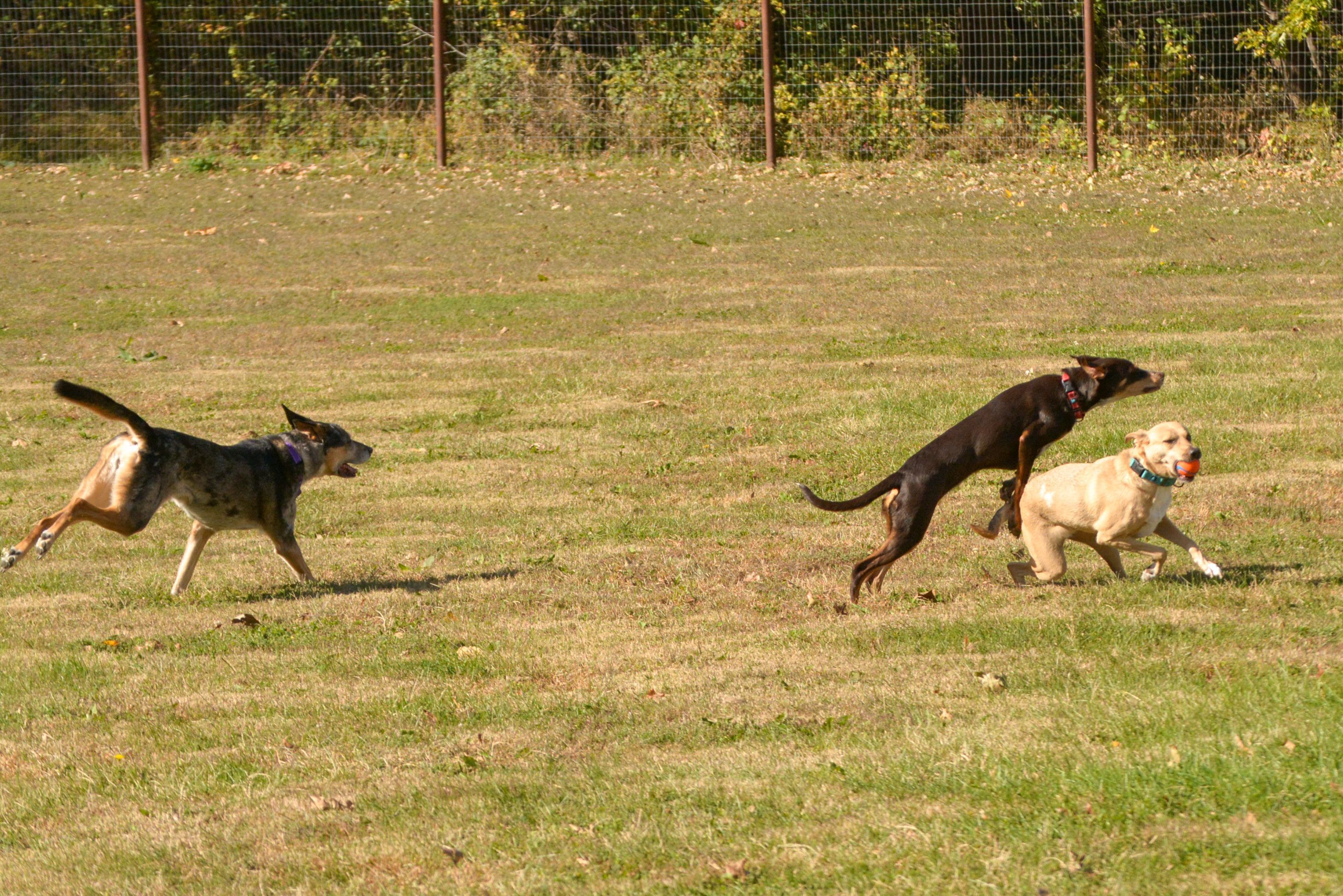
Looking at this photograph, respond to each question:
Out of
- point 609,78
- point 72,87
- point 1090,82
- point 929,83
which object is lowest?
point 1090,82

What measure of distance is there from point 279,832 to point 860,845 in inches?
73.6

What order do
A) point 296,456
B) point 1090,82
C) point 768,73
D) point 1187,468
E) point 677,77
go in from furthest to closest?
point 677,77 → point 768,73 → point 1090,82 → point 296,456 → point 1187,468

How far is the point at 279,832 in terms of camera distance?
5277 mm

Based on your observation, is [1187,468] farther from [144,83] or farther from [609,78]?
[144,83]

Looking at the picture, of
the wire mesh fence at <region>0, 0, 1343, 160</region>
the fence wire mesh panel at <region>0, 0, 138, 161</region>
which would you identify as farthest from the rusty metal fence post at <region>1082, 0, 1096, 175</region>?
the fence wire mesh panel at <region>0, 0, 138, 161</region>

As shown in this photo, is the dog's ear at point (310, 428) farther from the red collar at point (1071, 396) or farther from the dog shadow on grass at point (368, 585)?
the red collar at point (1071, 396)

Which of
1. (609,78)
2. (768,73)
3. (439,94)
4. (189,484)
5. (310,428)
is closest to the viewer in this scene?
(189,484)

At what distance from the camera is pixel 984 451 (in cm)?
805

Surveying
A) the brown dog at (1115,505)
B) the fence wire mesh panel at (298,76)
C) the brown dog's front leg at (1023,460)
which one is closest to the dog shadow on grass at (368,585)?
the brown dog's front leg at (1023,460)

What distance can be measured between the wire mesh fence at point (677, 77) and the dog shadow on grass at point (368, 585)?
51.8 feet

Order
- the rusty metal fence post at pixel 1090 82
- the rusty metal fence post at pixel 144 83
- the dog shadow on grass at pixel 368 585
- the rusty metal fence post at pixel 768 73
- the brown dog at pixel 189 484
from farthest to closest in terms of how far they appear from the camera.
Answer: the rusty metal fence post at pixel 144 83 < the rusty metal fence post at pixel 768 73 < the rusty metal fence post at pixel 1090 82 < the dog shadow on grass at pixel 368 585 < the brown dog at pixel 189 484

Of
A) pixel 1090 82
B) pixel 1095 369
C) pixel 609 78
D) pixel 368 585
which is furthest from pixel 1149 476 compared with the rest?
pixel 609 78

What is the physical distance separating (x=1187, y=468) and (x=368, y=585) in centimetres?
421

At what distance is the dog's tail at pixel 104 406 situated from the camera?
26.8 ft
